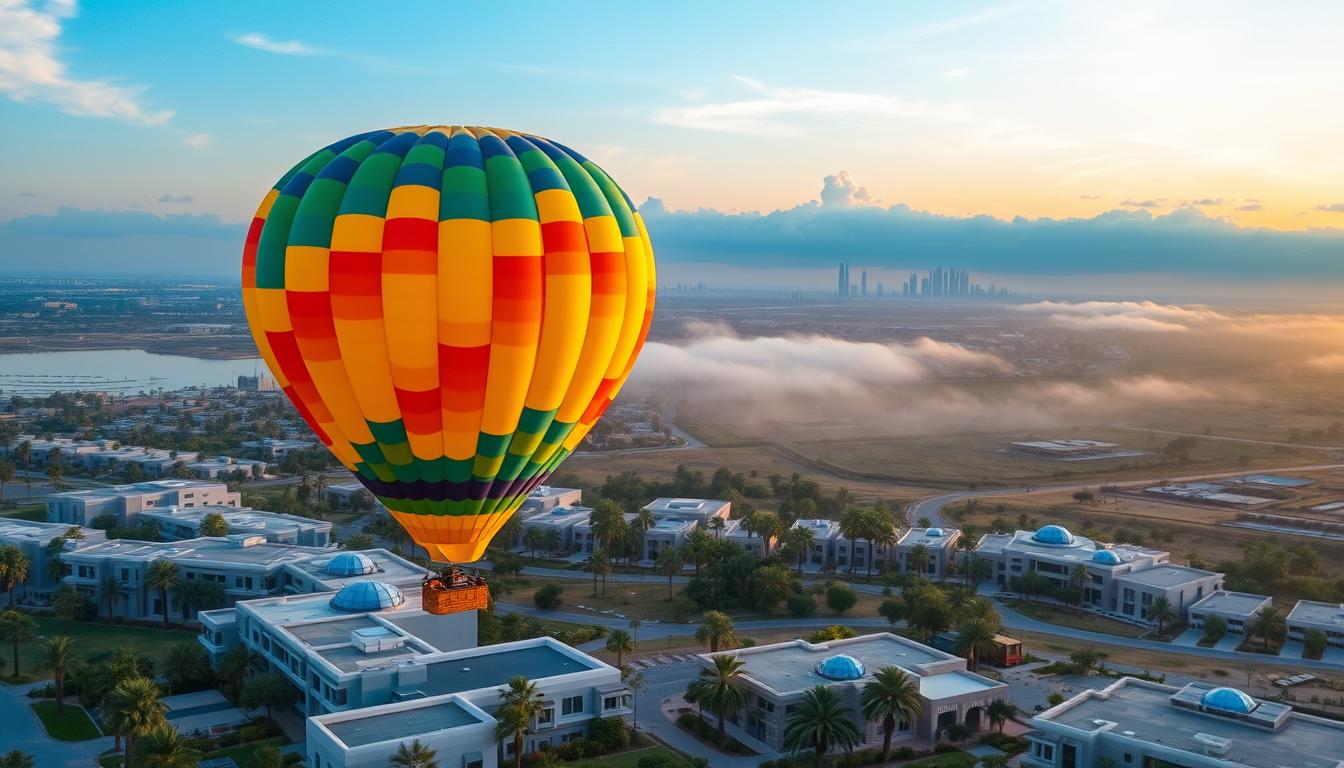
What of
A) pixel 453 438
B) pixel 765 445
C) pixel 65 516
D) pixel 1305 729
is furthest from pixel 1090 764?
pixel 765 445

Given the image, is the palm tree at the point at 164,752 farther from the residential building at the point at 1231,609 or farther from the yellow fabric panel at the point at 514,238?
the residential building at the point at 1231,609

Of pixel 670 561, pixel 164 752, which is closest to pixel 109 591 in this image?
pixel 164 752

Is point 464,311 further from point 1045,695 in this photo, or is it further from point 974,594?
point 974,594

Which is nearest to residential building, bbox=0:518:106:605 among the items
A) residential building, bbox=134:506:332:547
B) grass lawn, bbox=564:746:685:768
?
residential building, bbox=134:506:332:547

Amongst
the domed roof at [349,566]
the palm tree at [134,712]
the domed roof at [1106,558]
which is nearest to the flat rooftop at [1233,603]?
the domed roof at [1106,558]

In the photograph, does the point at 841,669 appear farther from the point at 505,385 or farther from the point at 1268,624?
the point at 1268,624
